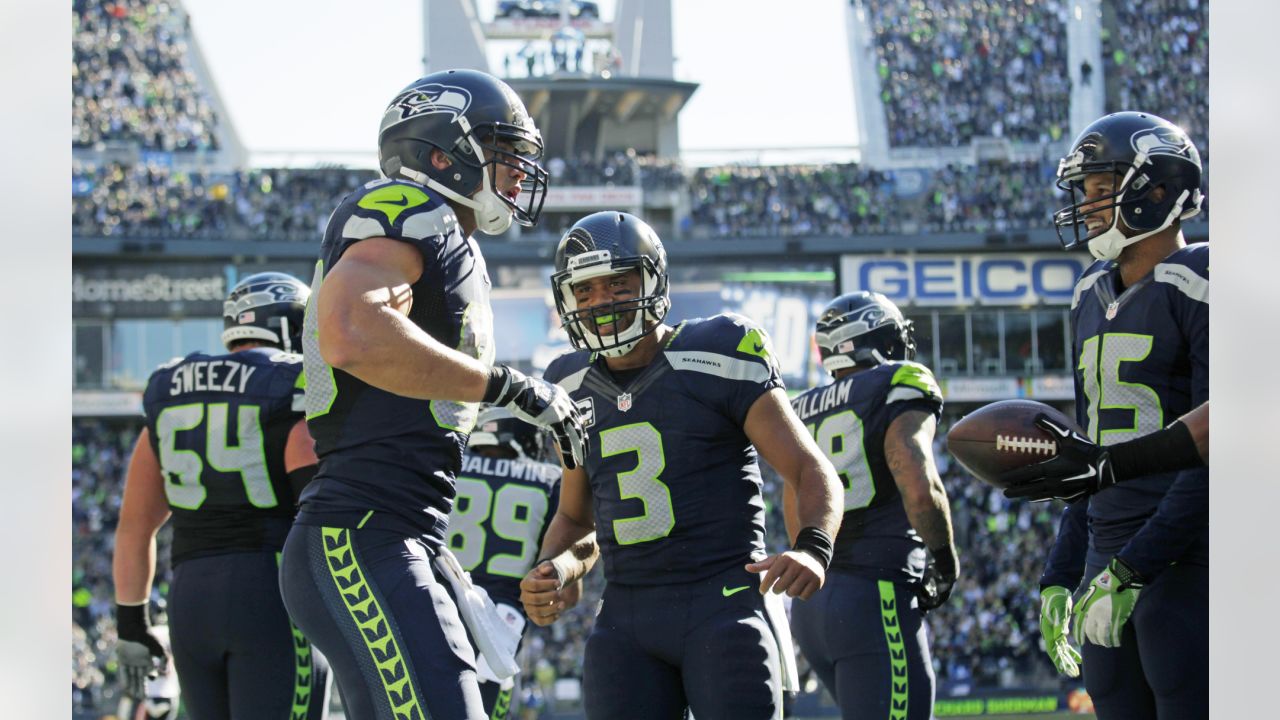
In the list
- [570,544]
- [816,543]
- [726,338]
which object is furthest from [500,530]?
[816,543]

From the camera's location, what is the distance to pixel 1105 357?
4430mm

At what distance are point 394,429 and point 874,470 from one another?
271 cm

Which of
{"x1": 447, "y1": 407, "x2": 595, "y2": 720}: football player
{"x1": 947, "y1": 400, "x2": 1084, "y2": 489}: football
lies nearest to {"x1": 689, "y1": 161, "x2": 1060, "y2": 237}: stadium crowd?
{"x1": 447, "y1": 407, "x2": 595, "y2": 720}: football player

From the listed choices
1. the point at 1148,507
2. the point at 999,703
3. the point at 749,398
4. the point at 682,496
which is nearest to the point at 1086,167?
the point at 1148,507

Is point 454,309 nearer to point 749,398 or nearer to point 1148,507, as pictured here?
point 749,398

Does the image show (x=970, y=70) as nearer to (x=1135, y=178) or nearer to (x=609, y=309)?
(x=1135, y=178)

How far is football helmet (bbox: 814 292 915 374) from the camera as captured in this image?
6305 mm

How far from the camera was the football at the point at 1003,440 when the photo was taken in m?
3.64

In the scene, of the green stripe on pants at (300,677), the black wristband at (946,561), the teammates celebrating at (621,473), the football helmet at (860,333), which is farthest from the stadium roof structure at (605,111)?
the green stripe on pants at (300,677)

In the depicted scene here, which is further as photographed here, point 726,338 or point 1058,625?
point 1058,625

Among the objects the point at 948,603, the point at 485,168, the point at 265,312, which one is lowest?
the point at 948,603

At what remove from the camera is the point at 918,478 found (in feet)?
17.8

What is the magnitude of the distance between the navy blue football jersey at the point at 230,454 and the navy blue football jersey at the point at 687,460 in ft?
5.21
